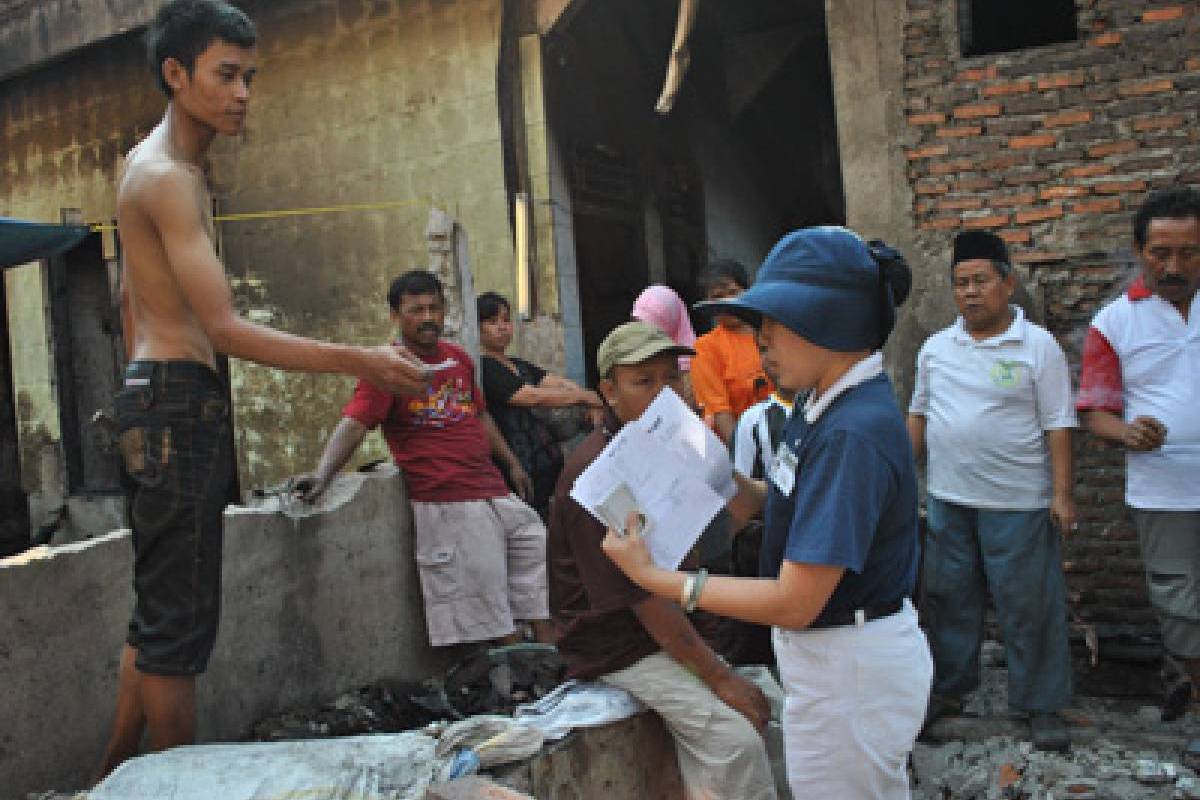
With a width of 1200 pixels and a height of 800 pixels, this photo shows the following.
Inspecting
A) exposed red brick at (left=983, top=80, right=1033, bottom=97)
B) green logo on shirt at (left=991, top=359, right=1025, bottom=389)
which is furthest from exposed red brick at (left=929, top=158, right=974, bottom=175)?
green logo on shirt at (left=991, top=359, right=1025, bottom=389)

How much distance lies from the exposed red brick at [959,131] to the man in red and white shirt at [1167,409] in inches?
69.1

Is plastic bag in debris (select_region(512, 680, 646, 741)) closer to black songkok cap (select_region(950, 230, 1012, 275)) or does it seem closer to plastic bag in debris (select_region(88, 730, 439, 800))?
plastic bag in debris (select_region(88, 730, 439, 800))

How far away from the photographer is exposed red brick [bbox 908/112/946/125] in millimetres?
5758

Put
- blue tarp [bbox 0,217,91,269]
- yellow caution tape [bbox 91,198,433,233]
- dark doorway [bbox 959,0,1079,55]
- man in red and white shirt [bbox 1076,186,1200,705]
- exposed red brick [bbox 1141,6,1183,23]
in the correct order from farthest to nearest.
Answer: yellow caution tape [bbox 91,198,433,233], dark doorway [bbox 959,0,1079,55], exposed red brick [bbox 1141,6,1183,23], blue tarp [bbox 0,217,91,269], man in red and white shirt [bbox 1076,186,1200,705]

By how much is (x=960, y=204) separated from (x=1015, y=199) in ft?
0.96

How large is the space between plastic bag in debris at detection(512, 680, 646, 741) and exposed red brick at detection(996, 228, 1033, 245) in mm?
3919

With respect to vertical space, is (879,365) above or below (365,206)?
below

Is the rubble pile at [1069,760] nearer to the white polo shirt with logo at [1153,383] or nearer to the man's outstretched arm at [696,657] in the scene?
the white polo shirt with logo at [1153,383]

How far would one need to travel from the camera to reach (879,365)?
85.5 inches

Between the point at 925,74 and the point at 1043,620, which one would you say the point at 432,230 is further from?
the point at 1043,620

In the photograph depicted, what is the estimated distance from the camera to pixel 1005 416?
4.21 m

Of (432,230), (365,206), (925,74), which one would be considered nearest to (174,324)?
(432,230)

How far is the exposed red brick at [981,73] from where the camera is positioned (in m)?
5.64

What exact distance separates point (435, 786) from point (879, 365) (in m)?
1.42
